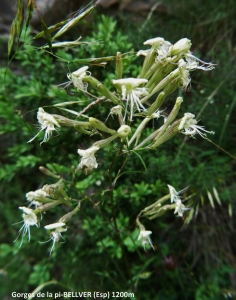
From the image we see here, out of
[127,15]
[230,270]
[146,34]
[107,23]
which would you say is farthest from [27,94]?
[230,270]

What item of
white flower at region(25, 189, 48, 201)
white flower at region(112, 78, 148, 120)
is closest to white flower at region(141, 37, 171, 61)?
white flower at region(112, 78, 148, 120)

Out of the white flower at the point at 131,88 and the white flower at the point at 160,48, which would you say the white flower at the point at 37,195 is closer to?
the white flower at the point at 131,88

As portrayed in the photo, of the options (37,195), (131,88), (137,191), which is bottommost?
(137,191)

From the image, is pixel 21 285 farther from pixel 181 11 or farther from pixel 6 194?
pixel 181 11

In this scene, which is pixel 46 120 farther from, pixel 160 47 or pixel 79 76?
pixel 160 47

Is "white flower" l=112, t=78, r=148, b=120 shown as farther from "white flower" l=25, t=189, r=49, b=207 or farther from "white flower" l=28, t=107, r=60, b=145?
"white flower" l=25, t=189, r=49, b=207

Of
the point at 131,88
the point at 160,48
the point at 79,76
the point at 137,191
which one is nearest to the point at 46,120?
the point at 79,76

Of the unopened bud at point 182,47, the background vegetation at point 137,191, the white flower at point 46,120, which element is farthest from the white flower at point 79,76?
the background vegetation at point 137,191

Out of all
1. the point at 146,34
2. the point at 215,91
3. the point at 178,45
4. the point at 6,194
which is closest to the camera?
the point at 178,45
